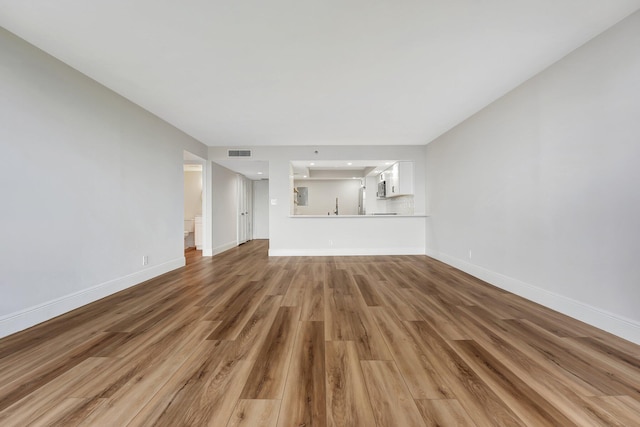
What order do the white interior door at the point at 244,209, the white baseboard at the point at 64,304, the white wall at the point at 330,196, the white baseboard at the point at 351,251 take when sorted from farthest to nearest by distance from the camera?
the white wall at the point at 330,196 → the white interior door at the point at 244,209 → the white baseboard at the point at 351,251 → the white baseboard at the point at 64,304

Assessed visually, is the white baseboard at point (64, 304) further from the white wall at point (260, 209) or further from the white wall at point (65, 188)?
the white wall at point (260, 209)

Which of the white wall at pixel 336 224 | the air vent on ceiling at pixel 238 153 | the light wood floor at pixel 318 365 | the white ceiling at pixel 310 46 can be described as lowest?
the light wood floor at pixel 318 365

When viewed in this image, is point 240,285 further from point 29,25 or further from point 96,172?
point 29,25

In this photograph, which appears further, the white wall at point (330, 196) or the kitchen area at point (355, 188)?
the white wall at point (330, 196)

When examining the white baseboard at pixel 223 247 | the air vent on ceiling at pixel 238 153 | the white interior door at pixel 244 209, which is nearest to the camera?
the air vent on ceiling at pixel 238 153

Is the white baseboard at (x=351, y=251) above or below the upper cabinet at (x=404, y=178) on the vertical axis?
below

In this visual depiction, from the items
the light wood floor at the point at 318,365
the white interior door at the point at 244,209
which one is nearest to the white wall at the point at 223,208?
the white interior door at the point at 244,209

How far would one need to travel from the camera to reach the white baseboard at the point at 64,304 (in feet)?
6.58

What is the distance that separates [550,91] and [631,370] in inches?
100

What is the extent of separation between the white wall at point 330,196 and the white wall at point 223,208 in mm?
2811

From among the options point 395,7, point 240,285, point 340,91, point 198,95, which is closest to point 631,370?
point 395,7

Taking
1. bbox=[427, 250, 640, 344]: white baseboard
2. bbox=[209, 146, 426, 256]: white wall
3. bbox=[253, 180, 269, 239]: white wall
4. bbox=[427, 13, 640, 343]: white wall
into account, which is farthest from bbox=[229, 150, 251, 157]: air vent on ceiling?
bbox=[427, 250, 640, 344]: white baseboard

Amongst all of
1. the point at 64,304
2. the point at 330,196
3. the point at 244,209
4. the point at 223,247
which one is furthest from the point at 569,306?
the point at 244,209

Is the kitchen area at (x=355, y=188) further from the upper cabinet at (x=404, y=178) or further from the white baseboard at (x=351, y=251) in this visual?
the white baseboard at (x=351, y=251)
